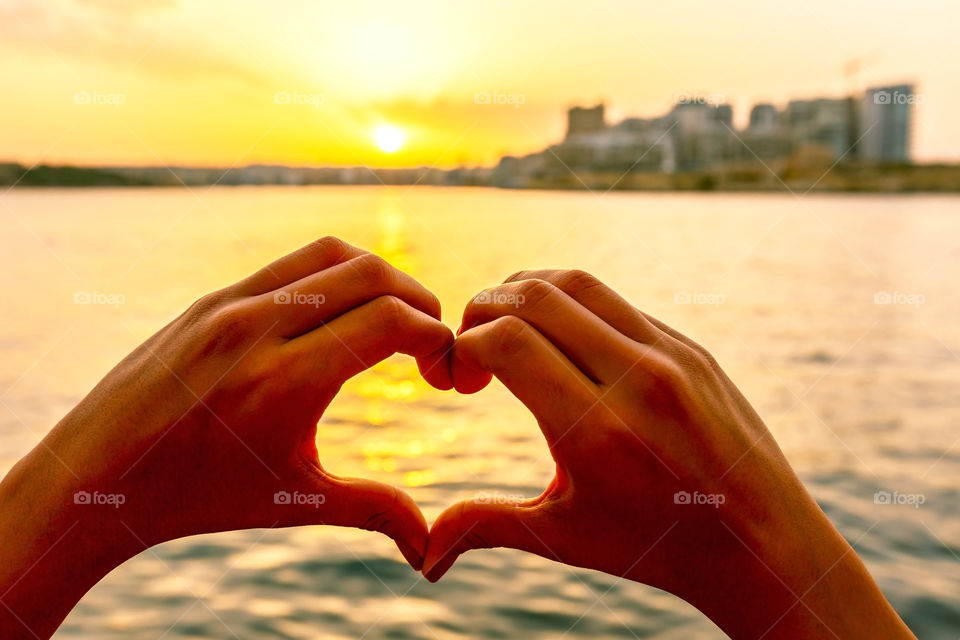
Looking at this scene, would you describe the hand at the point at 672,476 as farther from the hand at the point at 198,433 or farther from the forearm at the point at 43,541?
the forearm at the point at 43,541

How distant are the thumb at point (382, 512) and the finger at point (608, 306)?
716 mm

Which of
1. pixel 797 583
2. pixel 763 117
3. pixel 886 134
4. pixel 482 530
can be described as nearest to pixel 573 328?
pixel 482 530

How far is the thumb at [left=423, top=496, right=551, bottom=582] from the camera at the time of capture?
74.8 inches

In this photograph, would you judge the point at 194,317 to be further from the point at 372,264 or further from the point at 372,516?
the point at 372,516

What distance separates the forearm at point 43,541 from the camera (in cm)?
162

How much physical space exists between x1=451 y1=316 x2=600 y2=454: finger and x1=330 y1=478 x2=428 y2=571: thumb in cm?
49

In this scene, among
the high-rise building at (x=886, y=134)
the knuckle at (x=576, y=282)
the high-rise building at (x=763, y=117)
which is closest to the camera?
the knuckle at (x=576, y=282)

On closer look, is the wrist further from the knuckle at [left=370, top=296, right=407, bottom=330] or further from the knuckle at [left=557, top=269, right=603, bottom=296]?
the knuckle at [left=370, top=296, right=407, bottom=330]

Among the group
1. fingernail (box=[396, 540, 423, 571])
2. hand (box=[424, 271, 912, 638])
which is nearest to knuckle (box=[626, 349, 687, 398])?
hand (box=[424, 271, 912, 638])

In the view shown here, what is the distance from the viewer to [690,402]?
5.45 feet

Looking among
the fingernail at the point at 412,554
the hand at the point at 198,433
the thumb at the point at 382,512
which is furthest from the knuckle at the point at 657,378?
the fingernail at the point at 412,554

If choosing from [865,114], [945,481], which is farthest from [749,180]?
[945,481]

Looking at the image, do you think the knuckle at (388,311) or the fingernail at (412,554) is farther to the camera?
the fingernail at (412,554)

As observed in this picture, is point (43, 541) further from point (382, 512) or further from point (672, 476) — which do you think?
point (672, 476)
